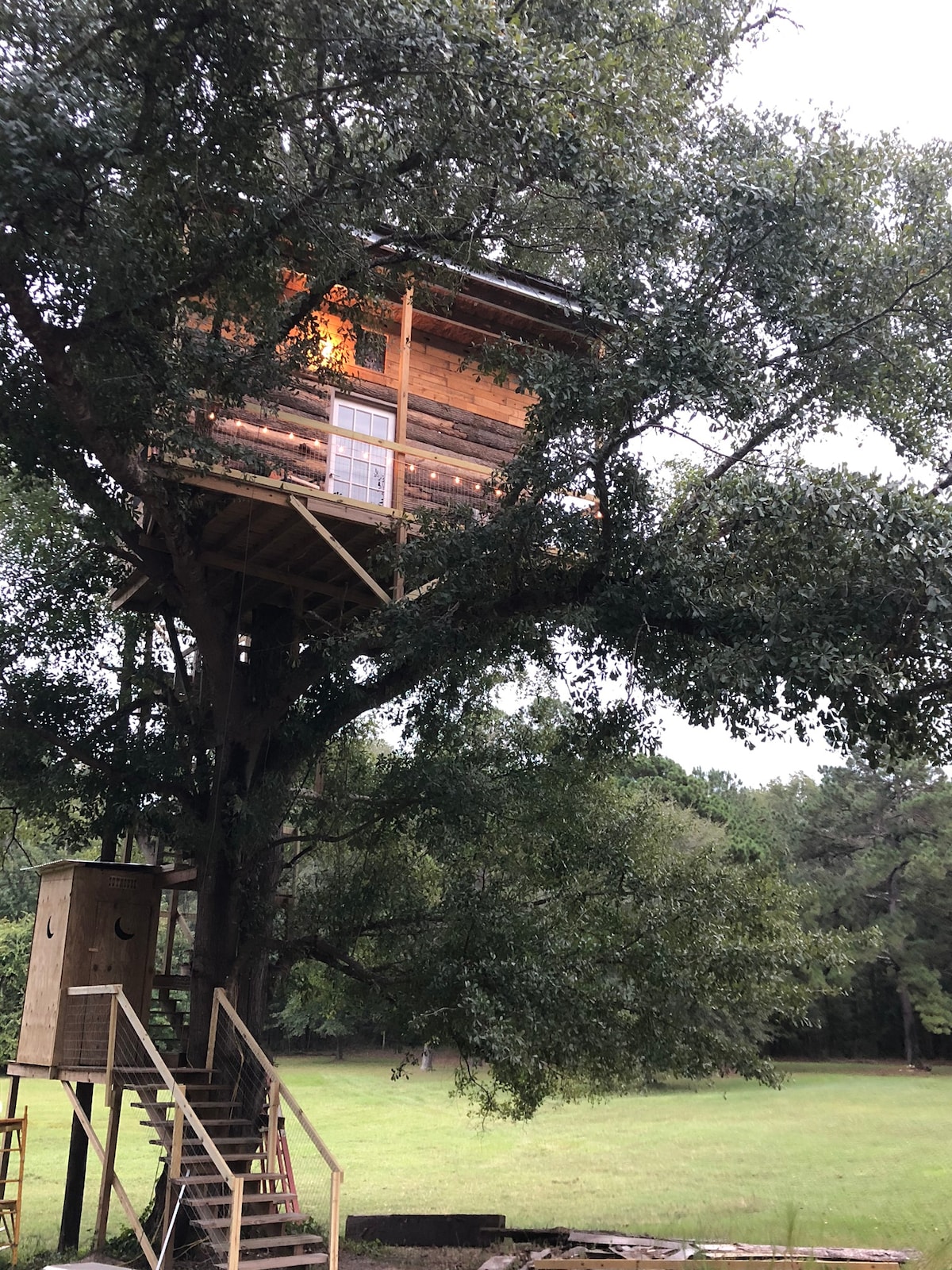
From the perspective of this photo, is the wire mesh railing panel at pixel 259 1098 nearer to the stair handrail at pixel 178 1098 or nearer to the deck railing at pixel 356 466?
the stair handrail at pixel 178 1098

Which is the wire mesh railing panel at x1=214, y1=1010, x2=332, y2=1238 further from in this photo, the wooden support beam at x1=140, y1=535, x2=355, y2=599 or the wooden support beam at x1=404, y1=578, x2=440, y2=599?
the wooden support beam at x1=140, y1=535, x2=355, y2=599

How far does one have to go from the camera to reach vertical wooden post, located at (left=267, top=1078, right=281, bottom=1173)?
385 inches

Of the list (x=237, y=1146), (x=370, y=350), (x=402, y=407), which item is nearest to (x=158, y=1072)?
(x=237, y=1146)

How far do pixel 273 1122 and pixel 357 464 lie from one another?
285 inches

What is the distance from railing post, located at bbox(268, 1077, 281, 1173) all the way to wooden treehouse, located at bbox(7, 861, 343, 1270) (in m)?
0.01

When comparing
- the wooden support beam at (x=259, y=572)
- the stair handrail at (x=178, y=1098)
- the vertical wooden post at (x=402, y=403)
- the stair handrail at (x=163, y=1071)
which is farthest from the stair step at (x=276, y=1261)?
the vertical wooden post at (x=402, y=403)

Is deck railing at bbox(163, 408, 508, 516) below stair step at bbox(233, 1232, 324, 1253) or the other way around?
the other way around

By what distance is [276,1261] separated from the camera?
8664mm

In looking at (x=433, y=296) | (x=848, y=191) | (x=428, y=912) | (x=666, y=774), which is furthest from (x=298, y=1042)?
(x=848, y=191)

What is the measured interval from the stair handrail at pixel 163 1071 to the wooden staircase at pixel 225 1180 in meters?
0.08

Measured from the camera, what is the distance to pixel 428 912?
12.6 metres

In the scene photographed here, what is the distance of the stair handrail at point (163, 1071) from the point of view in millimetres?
8531

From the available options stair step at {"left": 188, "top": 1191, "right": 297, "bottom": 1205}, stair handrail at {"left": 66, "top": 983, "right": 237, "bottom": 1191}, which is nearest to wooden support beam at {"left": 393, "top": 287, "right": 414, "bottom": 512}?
stair handrail at {"left": 66, "top": 983, "right": 237, "bottom": 1191}

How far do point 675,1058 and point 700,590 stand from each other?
5.40 metres
